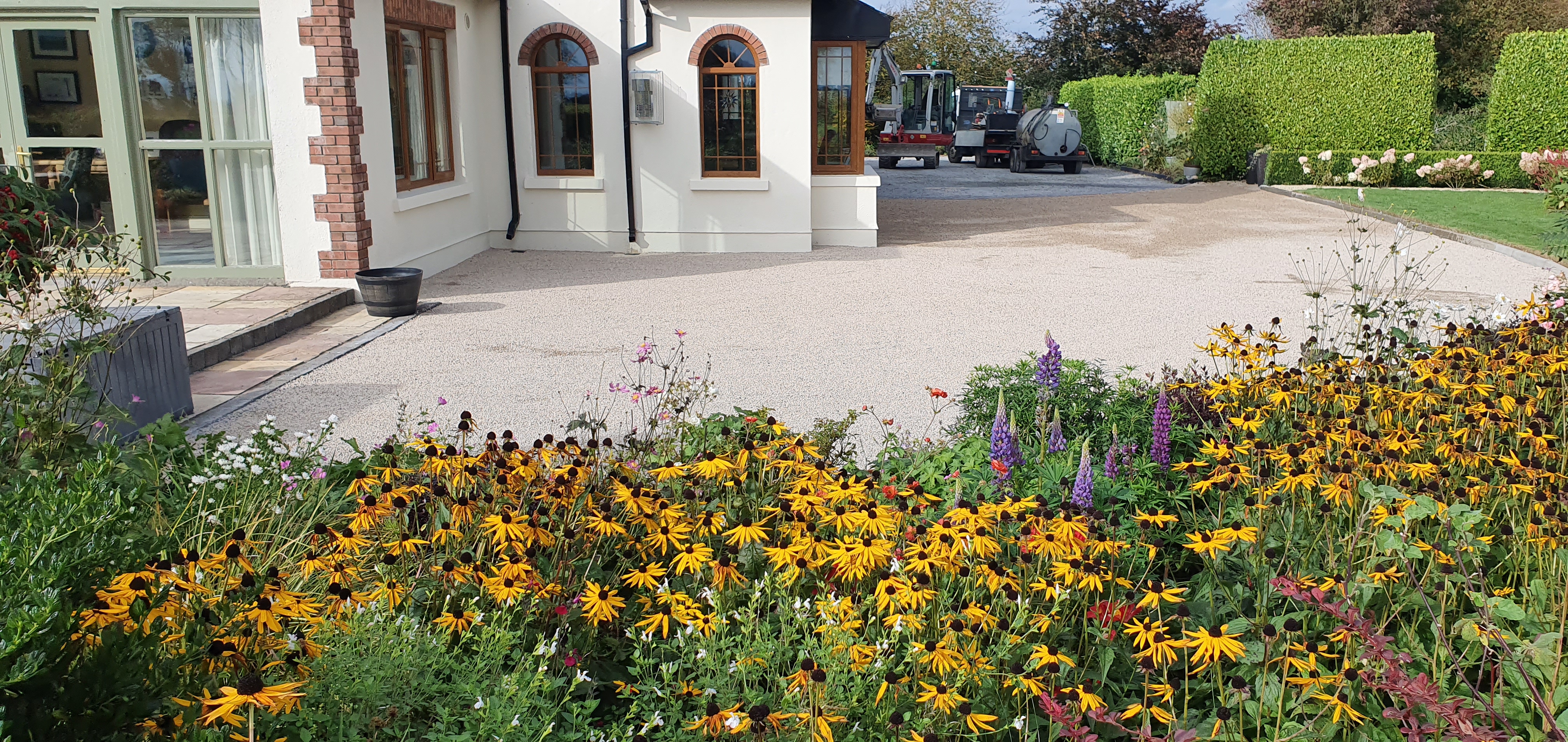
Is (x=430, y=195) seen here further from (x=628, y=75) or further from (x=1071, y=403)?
(x=1071, y=403)

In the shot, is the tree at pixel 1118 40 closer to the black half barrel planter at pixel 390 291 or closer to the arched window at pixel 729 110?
the arched window at pixel 729 110

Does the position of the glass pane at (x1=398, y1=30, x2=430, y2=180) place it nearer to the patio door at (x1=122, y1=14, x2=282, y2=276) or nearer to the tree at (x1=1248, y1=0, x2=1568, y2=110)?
the patio door at (x1=122, y1=14, x2=282, y2=276)

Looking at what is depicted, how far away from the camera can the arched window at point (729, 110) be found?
42.1ft

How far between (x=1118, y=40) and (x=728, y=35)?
28.6 metres

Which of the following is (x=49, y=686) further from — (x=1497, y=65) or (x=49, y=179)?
(x=1497, y=65)

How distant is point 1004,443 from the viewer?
3.64 metres

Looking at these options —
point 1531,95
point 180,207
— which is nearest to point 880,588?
point 180,207

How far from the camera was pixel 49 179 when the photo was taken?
9.55 metres

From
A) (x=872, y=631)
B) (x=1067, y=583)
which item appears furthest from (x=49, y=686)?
(x=1067, y=583)

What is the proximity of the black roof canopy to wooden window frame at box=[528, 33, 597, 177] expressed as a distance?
260cm

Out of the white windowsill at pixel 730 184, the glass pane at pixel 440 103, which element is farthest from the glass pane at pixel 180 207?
the white windowsill at pixel 730 184

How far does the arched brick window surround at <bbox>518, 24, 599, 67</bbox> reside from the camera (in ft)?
41.8

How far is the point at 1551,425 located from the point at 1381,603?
1.45m

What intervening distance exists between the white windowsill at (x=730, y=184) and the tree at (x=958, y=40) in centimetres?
3261
